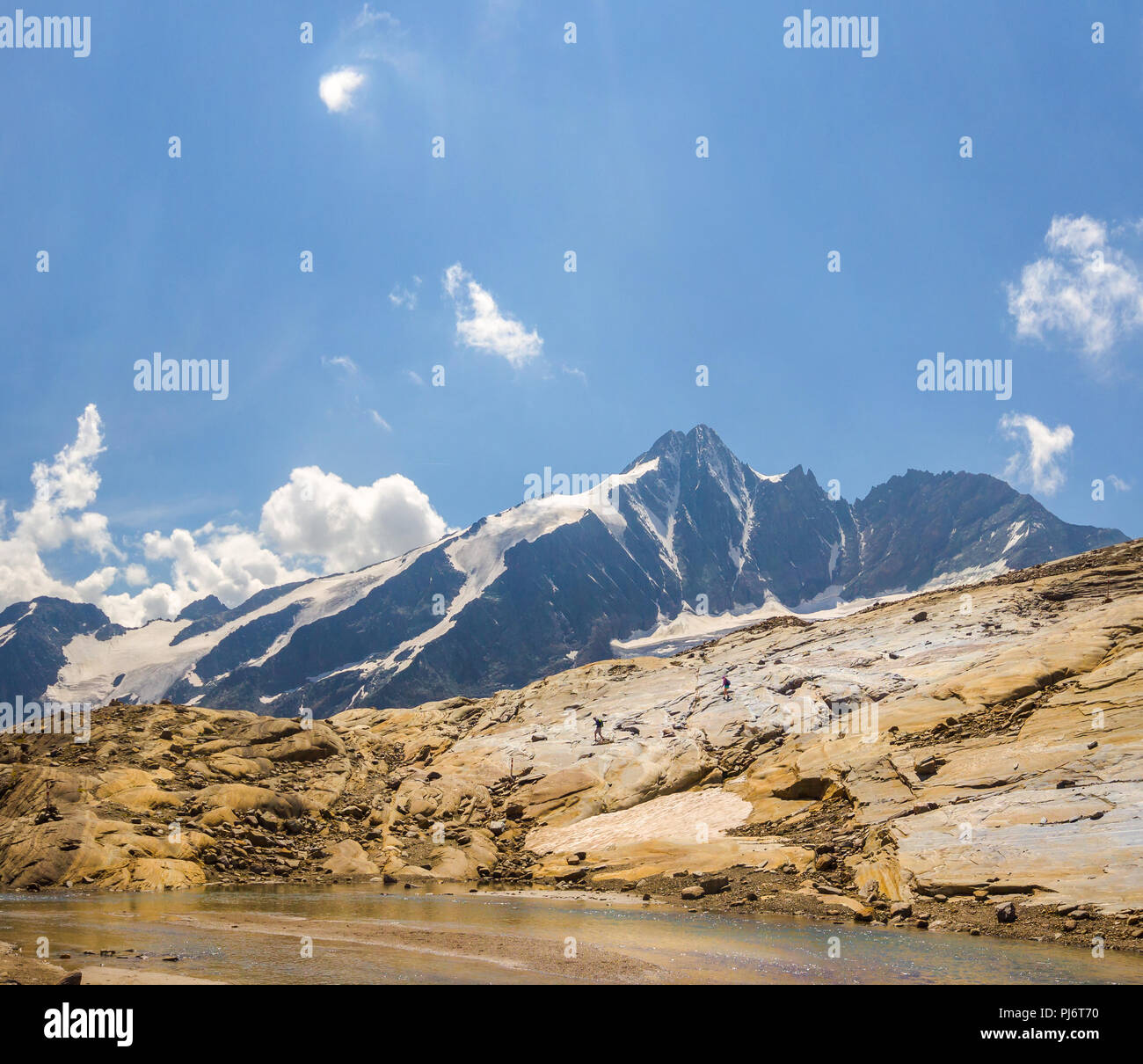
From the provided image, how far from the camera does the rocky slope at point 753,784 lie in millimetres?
28312

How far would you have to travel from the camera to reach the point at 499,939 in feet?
75.3

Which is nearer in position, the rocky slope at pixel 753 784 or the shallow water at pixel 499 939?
the shallow water at pixel 499 939

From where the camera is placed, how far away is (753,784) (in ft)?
149

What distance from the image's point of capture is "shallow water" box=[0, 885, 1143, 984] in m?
18.0

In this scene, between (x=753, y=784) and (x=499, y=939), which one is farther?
(x=753, y=784)

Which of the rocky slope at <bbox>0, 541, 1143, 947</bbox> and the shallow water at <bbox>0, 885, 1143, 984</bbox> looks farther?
the rocky slope at <bbox>0, 541, 1143, 947</bbox>

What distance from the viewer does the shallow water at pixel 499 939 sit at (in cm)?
1797

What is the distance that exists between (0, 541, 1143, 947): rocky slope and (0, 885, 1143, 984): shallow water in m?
3.74

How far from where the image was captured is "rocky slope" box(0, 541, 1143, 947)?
28.3 metres

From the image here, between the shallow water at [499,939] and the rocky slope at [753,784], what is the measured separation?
3741 mm

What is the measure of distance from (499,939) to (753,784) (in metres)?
26.2

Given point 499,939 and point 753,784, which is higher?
point 753,784
